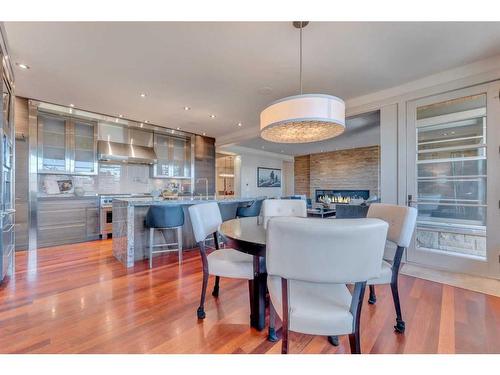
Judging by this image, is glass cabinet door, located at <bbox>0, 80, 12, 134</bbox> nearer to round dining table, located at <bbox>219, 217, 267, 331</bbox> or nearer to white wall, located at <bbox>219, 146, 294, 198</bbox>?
round dining table, located at <bbox>219, 217, 267, 331</bbox>

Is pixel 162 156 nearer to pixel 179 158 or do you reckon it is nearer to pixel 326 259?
pixel 179 158

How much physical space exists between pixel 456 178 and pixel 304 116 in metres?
2.38

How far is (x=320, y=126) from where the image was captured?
6.34 ft

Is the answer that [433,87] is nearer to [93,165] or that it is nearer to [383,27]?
[383,27]

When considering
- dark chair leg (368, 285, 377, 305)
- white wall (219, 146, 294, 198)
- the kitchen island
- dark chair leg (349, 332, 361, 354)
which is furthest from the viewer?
white wall (219, 146, 294, 198)

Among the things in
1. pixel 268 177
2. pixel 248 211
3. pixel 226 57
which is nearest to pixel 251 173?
pixel 268 177

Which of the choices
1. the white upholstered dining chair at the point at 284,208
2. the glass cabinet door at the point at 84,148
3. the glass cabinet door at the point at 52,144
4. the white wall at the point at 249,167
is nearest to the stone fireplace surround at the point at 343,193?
the white wall at the point at 249,167

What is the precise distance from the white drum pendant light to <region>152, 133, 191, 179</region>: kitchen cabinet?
415cm

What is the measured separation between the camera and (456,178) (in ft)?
9.29

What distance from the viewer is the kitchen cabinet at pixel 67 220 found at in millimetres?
3949

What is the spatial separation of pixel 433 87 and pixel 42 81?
5.05 m

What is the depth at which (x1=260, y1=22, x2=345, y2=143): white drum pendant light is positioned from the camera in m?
1.77

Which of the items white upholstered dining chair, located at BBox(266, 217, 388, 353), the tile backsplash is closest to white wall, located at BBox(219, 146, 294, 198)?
the tile backsplash
